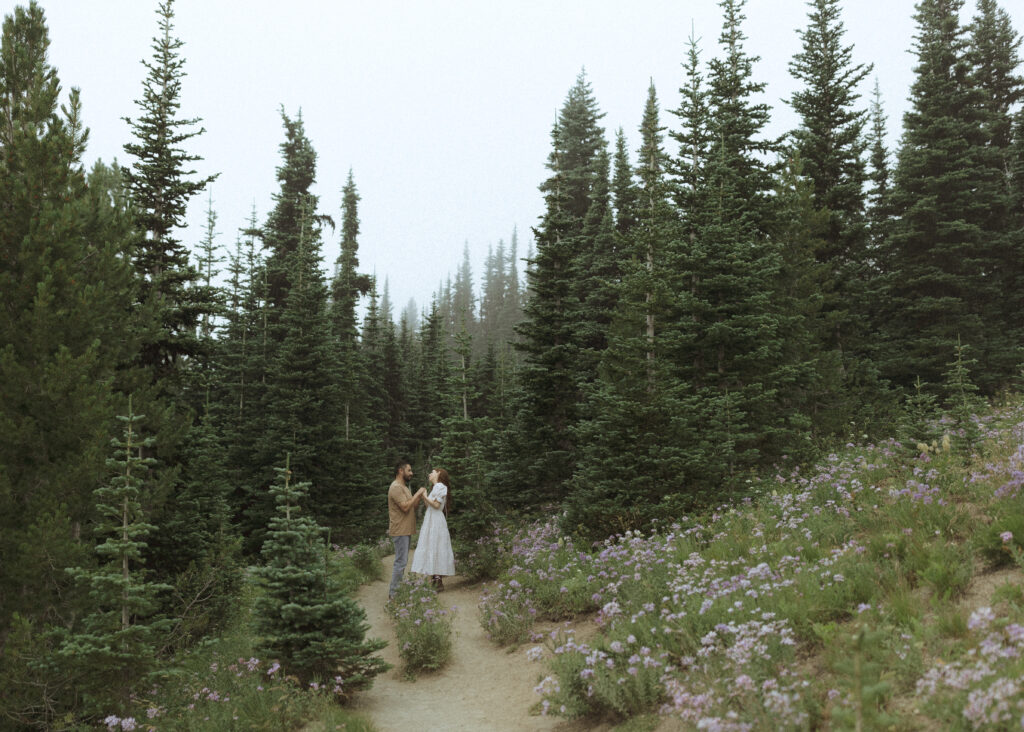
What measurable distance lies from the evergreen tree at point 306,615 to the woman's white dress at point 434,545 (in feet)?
16.8

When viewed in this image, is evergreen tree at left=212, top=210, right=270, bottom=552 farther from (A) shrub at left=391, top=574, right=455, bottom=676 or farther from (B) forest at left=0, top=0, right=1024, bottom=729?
(A) shrub at left=391, top=574, right=455, bottom=676

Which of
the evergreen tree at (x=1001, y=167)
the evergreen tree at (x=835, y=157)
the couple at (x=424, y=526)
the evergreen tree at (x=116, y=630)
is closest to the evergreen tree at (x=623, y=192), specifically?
the evergreen tree at (x=835, y=157)

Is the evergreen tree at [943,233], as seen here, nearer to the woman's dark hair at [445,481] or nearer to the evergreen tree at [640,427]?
the evergreen tree at [640,427]

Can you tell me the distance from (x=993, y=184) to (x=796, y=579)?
26365mm

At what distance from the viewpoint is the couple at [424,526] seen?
1116cm

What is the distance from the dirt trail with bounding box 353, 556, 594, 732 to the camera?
20.3 ft

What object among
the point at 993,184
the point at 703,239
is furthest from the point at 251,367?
the point at 993,184

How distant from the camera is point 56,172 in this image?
7914 millimetres

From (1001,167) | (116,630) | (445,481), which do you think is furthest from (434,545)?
(1001,167)

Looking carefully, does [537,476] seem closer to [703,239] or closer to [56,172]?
[703,239]

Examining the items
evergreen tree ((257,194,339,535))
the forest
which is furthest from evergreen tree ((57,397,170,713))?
evergreen tree ((257,194,339,535))

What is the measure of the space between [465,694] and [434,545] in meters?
4.99

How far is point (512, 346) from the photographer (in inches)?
703

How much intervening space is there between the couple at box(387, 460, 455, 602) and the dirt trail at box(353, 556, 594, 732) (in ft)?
6.46
